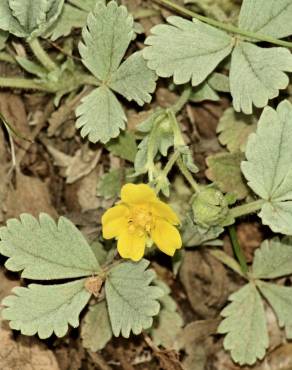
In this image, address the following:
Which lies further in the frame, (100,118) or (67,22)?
(67,22)

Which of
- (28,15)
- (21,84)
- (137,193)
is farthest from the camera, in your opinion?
(21,84)

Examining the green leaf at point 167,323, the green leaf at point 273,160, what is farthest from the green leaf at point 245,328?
the green leaf at point 273,160

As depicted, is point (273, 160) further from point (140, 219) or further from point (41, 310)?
point (41, 310)

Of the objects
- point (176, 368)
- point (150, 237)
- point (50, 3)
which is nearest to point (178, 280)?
point (176, 368)

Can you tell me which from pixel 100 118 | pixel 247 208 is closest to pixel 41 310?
pixel 100 118

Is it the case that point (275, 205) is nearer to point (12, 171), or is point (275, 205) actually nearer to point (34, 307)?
point (34, 307)

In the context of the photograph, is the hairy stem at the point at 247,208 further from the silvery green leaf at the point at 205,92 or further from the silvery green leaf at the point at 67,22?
the silvery green leaf at the point at 67,22
